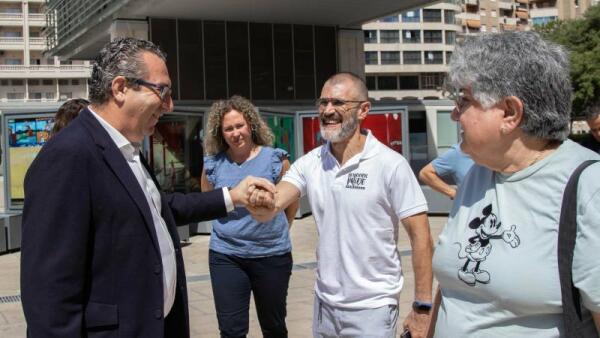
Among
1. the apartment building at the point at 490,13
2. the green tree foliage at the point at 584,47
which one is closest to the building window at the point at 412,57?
the apartment building at the point at 490,13

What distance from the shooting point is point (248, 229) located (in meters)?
4.39

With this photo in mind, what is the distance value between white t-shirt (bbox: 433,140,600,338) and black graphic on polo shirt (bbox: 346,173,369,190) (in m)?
1.17

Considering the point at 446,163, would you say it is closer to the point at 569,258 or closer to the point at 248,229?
the point at 248,229

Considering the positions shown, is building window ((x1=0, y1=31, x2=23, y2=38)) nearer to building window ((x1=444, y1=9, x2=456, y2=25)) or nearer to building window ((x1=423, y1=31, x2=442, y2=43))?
building window ((x1=423, y1=31, x2=442, y2=43))

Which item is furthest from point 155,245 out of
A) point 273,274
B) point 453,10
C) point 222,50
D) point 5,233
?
point 453,10

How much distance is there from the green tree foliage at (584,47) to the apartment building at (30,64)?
62058 mm

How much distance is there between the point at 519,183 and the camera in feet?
6.59

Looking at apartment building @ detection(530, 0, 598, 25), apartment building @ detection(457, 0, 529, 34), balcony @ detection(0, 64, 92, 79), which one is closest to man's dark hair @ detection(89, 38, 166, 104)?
balcony @ detection(0, 64, 92, 79)

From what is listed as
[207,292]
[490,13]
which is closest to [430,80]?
[490,13]

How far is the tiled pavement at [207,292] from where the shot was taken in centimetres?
620

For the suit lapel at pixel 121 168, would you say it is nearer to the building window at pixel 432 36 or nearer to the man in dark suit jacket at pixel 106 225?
the man in dark suit jacket at pixel 106 225

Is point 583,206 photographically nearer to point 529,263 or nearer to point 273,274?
point 529,263

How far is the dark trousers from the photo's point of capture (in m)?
4.26

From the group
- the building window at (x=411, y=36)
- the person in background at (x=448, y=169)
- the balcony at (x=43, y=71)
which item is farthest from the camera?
the building window at (x=411, y=36)
